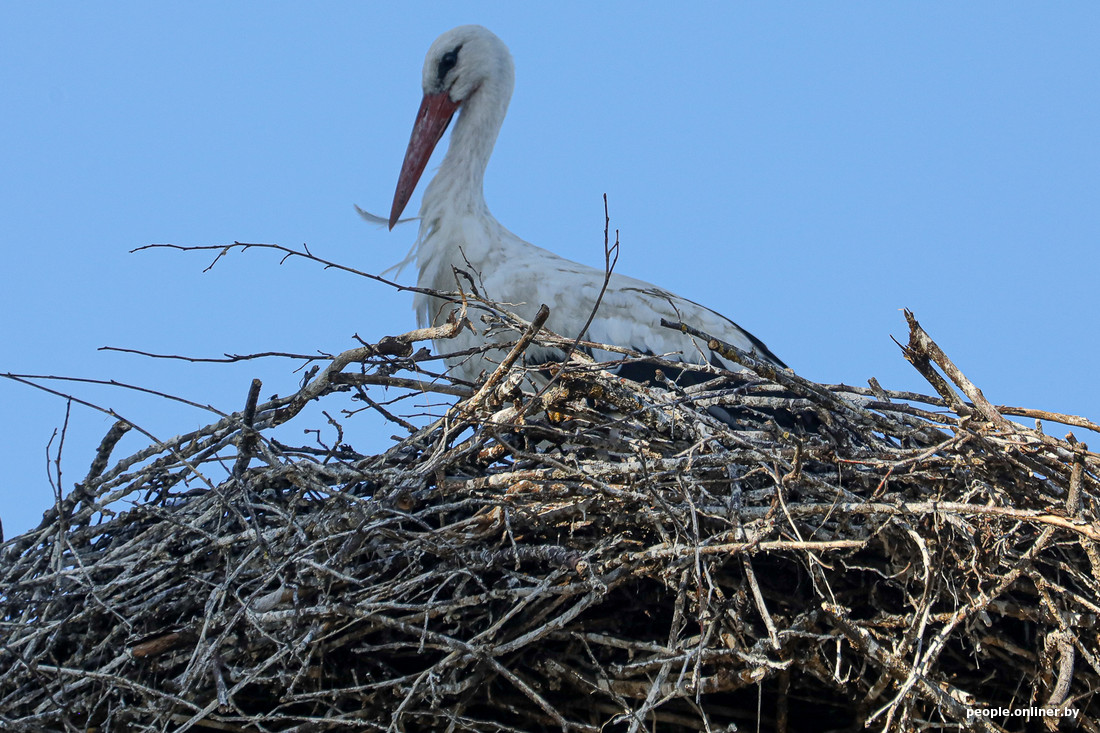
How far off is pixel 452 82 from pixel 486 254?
2.14 feet

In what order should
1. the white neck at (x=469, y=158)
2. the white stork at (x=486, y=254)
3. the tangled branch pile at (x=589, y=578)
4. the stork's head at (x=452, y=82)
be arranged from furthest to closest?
the stork's head at (x=452, y=82), the white neck at (x=469, y=158), the white stork at (x=486, y=254), the tangled branch pile at (x=589, y=578)

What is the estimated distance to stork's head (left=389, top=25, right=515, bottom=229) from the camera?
3.79 m

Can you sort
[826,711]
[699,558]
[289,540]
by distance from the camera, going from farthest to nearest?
[826,711] → [289,540] → [699,558]

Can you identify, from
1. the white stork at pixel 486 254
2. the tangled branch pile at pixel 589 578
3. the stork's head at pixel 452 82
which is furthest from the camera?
the stork's head at pixel 452 82

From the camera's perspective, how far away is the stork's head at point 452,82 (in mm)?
3791

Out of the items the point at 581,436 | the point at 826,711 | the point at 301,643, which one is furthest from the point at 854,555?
the point at 301,643

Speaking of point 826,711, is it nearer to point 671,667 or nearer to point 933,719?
point 933,719

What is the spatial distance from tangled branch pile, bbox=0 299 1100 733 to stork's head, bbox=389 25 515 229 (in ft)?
5.38

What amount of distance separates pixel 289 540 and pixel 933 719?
1127 mm

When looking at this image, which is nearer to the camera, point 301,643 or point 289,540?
point 301,643

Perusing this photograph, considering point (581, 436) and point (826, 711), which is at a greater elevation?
point (581, 436)

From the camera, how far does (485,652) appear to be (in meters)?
1.91

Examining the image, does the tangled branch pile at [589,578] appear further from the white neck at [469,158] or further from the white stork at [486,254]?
the white neck at [469,158]

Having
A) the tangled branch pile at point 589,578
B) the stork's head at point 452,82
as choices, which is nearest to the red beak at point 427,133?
the stork's head at point 452,82
